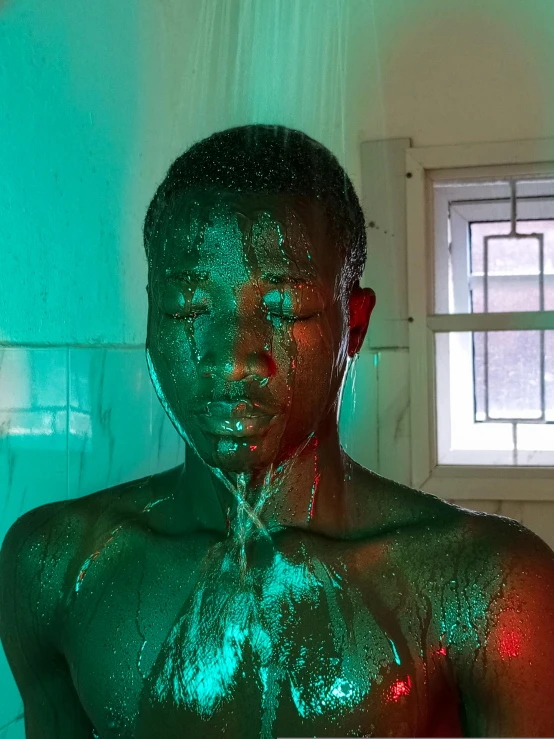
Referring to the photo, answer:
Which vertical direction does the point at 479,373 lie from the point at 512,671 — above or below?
above

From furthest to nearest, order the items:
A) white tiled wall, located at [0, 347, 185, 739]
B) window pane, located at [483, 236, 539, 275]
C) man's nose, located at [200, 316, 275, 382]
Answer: white tiled wall, located at [0, 347, 185, 739] → window pane, located at [483, 236, 539, 275] → man's nose, located at [200, 316, 275, 382]

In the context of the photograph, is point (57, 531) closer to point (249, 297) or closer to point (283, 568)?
point (283, 568)

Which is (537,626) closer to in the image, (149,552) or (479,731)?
(479,731)

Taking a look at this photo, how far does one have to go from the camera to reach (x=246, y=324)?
650mm

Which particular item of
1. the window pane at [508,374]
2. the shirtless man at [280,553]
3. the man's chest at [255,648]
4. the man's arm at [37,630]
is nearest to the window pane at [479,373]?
the window pane at [508,374]

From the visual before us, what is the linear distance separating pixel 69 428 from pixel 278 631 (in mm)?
443

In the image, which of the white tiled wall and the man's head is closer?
the man's head

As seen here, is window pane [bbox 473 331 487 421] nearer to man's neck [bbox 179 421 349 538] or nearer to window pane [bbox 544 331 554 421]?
window pane [bbox 544 331 554 421]

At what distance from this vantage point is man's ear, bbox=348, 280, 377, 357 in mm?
774

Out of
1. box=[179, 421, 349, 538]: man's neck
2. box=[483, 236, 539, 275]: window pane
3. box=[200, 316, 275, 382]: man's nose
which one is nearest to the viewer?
box=[200, 316, 275, 382]: man's nose

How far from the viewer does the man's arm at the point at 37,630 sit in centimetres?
82

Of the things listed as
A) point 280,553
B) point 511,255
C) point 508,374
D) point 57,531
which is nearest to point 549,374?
point 508,374

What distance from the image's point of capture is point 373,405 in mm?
995


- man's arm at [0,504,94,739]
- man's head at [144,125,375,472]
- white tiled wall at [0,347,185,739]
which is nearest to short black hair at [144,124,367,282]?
man's head at [144,125,375,472]
